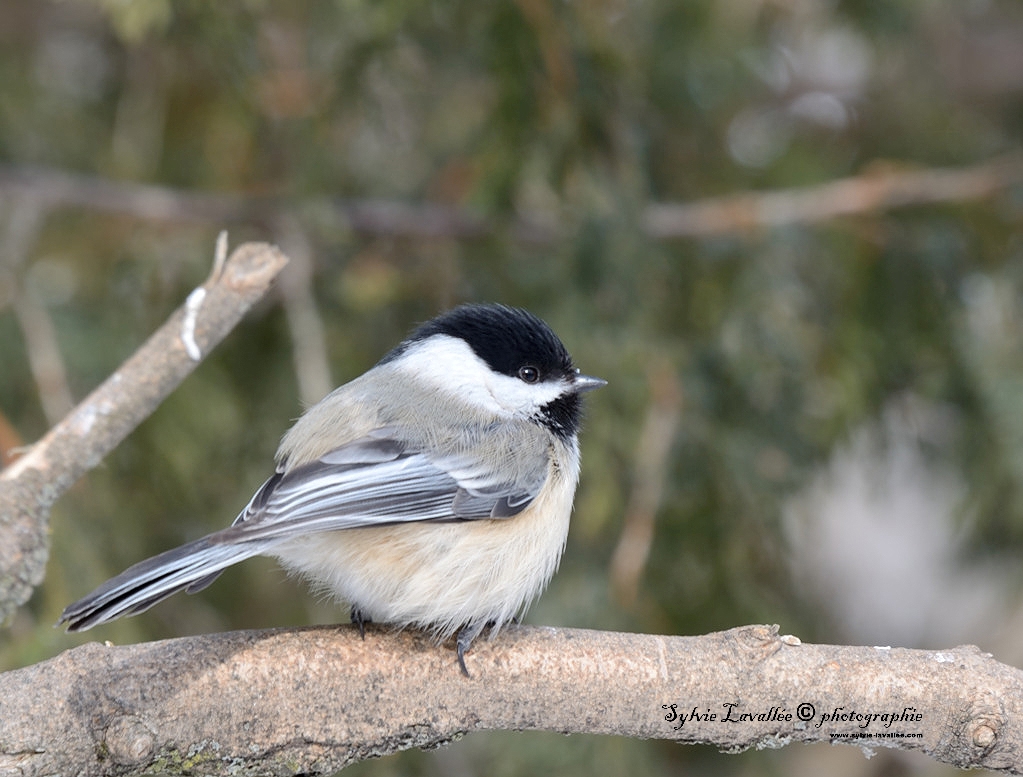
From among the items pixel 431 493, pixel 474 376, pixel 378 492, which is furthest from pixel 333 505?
pixel 474 376

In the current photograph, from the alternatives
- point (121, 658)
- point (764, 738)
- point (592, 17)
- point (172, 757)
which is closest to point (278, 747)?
point (172, 757)

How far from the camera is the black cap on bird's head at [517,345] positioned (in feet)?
7.36

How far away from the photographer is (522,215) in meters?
3.04

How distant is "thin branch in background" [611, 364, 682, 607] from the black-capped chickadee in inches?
15.6

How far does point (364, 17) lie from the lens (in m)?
2.69

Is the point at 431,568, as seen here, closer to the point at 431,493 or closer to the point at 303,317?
the point at 431,493

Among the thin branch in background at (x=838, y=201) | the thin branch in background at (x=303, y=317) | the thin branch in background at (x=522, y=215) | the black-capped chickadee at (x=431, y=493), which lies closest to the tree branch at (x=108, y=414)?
the black-capped chickadee at (x=431, y=493)

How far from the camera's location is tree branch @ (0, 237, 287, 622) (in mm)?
1846

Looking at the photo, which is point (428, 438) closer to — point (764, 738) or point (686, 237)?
point (764, 738)

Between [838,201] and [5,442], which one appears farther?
[838,201]

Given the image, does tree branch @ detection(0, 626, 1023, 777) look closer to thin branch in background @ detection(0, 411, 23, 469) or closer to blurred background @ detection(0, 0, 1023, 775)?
blurred background @ detection(0, 0, 1023, 775)

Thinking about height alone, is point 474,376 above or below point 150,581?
above

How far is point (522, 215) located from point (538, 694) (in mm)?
1619

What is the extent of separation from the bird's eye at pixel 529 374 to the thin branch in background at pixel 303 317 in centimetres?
53
